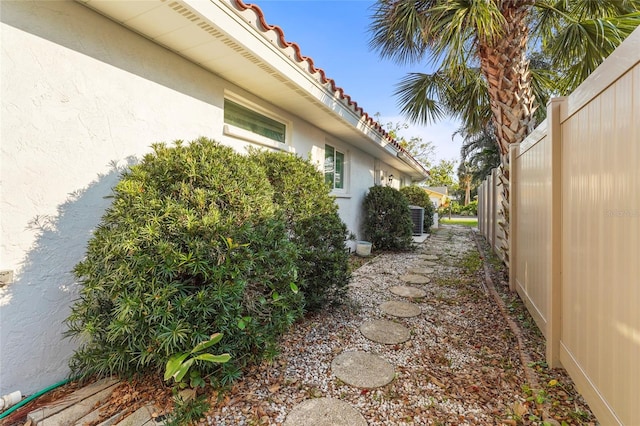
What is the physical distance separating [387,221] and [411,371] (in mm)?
6260

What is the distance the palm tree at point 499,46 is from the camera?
3996mm

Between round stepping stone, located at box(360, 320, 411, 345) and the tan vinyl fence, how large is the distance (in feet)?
4.64

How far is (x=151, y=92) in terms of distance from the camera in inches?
126

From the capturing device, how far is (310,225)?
395 cm

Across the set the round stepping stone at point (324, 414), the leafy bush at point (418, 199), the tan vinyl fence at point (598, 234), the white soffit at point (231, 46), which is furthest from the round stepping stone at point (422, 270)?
the leafy bush at point (418, 199)

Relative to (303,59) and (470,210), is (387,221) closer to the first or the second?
(303,59)

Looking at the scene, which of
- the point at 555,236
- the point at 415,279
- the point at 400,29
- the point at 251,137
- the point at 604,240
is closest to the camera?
the point at 604,240

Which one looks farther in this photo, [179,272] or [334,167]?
[334,167]

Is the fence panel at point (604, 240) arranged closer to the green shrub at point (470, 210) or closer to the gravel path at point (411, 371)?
the gravel path at point (411, 371)

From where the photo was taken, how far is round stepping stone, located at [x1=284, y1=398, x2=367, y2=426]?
2.07m

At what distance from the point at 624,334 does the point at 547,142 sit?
1858mm

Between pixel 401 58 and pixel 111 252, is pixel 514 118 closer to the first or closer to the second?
pixel 401 58

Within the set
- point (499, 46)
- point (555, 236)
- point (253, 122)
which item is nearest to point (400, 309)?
point (555, 236)

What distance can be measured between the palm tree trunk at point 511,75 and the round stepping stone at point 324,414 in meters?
5.05
